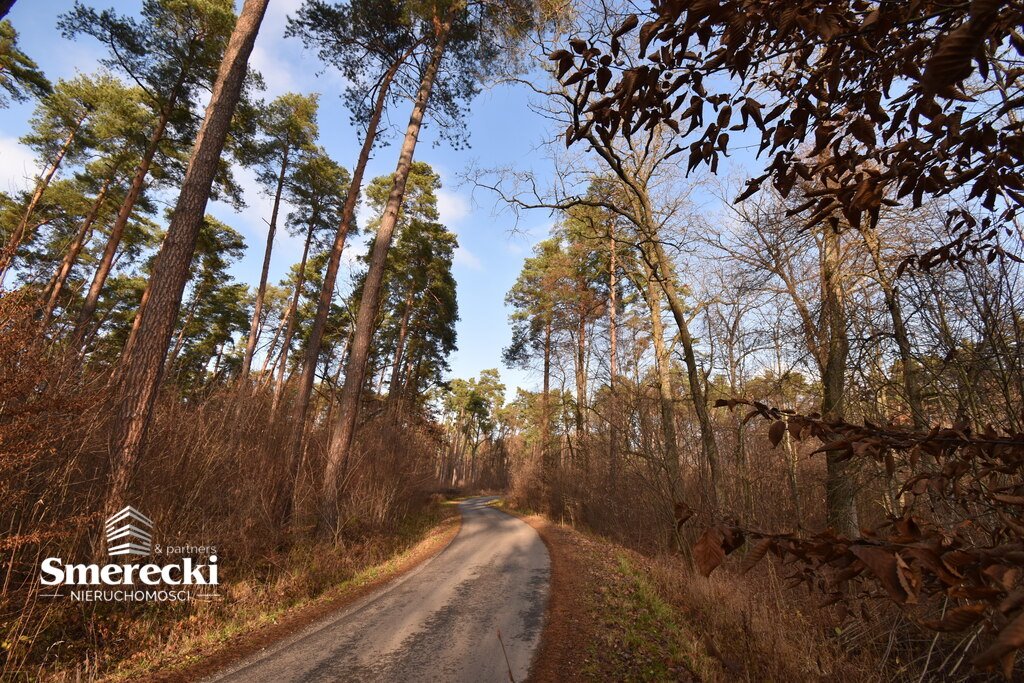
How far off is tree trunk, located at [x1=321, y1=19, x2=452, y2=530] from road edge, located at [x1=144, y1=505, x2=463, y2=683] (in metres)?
1.93

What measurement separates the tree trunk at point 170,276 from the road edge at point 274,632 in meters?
2.02

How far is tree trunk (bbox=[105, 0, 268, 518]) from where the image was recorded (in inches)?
207

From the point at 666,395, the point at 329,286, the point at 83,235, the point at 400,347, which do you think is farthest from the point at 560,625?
the point at 83,235

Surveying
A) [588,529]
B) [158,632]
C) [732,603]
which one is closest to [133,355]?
[158,632]

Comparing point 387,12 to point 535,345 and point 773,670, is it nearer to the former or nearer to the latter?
point 773,670

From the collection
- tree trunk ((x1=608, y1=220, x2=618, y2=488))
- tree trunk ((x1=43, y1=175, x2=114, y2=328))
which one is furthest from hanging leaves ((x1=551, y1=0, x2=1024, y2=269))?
tree trunk ((x1=43, y1=175, x2=114, y2=328))

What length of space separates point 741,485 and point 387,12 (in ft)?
46.1

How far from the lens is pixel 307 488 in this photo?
31.7ft

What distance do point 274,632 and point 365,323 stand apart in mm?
6189

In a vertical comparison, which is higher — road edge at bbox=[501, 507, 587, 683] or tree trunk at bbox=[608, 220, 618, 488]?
tree trunk at bbox=[608, 220, 618, 488]

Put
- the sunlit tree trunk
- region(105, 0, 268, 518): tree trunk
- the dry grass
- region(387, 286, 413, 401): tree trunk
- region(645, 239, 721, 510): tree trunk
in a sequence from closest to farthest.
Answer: the dry grass, region(105, 0, 268, 518): tree trunk, region(645, 239, 721, 510): tree trunk, the sunlit tree trunk, region(387, 286, 413, 401): tree trunk

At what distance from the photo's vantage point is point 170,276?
579cm

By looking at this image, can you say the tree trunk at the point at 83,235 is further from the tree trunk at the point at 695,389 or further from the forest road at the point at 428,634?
the tree trunk at the point at 695,389

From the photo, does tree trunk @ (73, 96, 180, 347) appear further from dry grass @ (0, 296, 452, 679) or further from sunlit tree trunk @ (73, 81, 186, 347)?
dry grass @ (0, 296, 452, 679)
